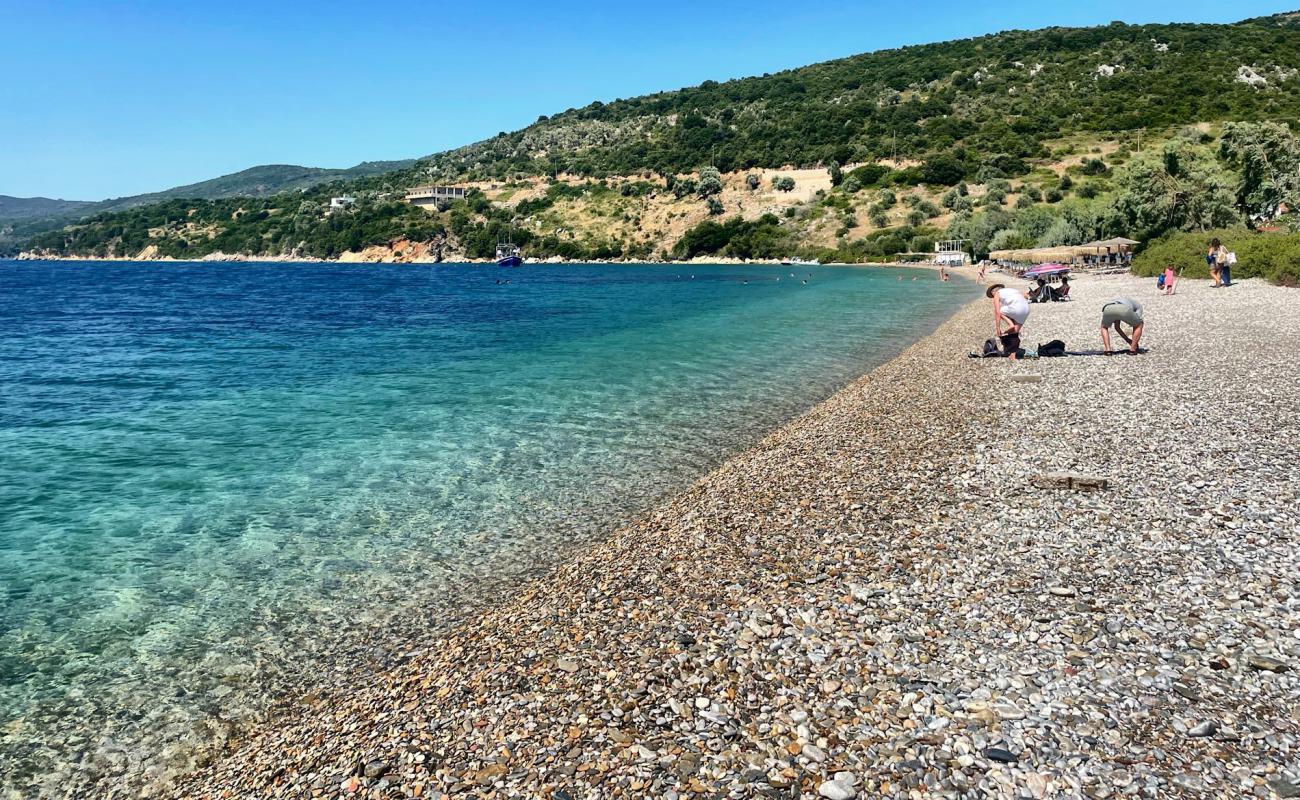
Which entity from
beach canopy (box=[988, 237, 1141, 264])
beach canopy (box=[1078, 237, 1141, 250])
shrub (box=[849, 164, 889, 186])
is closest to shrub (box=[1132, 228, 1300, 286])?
beach canopy (box=[1078, 237, 1141, 250])

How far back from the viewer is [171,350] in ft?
101

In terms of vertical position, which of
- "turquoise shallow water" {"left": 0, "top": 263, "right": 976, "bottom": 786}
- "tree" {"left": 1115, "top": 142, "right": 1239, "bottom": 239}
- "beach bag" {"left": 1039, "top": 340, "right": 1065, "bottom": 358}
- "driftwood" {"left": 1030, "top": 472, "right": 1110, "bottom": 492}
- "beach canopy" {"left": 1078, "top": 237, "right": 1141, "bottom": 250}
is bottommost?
"turquoise shallow water" {"left": 0, "top": 263, "right": 976, "bottom": 786}

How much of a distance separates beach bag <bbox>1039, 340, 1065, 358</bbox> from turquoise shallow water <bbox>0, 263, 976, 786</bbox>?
5.30m

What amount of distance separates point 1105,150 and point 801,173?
170 feet

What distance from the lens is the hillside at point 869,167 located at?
107625 millimetres

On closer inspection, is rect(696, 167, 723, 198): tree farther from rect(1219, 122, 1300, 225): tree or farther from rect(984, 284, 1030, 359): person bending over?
rect(984, 284, 1030, 359): person bending over

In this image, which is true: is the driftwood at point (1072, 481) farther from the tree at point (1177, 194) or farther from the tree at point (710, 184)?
the tree at point (710, 184)

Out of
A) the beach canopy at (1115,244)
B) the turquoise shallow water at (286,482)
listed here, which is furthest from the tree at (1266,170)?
the turquoise shallow water at (286,482)

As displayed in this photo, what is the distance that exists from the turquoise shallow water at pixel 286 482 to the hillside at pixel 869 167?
6157 centimetres

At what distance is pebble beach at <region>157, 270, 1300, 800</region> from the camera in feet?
15.6

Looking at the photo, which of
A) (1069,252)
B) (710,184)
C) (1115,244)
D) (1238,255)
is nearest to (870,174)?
(710,184)

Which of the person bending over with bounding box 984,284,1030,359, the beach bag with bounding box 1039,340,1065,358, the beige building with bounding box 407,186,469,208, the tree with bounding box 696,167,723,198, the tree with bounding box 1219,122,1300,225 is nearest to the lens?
the person bending over with bounding box 984,284,1030,359

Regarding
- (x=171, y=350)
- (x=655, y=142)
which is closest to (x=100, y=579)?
(x=171, y=350)

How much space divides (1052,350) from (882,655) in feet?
60.2
